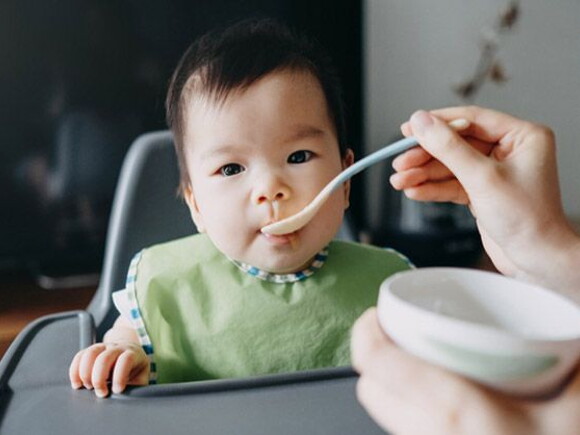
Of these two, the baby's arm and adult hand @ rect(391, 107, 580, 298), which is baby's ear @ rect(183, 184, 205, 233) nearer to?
the baby's arm

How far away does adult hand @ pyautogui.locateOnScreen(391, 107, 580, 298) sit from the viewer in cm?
52

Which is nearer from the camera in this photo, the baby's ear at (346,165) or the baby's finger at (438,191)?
the baby's finger at (438,191)

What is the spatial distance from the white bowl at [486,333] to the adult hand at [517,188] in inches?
5.1

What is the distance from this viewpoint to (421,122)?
541mm

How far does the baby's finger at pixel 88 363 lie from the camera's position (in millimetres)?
631

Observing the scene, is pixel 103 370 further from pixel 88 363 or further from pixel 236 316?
pixel 236 316

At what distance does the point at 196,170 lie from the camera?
2.58ft

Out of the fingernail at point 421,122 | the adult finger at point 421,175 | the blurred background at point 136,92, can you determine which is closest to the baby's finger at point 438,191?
the adult finger at point 421,175

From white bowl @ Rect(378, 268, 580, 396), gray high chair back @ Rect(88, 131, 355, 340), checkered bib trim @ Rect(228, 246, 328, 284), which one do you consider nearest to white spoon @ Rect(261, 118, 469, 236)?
checkered bib trim @ Rect(228, 246, 328, 284)

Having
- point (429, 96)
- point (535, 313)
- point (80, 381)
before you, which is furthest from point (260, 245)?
point (429, 96)

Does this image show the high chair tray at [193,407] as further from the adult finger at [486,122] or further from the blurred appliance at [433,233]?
the blurred appliance at [433,233]

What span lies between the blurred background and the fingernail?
1570mm

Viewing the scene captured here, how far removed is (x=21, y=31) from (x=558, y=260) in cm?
177

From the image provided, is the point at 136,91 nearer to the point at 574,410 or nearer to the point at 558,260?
the point at 558,260
